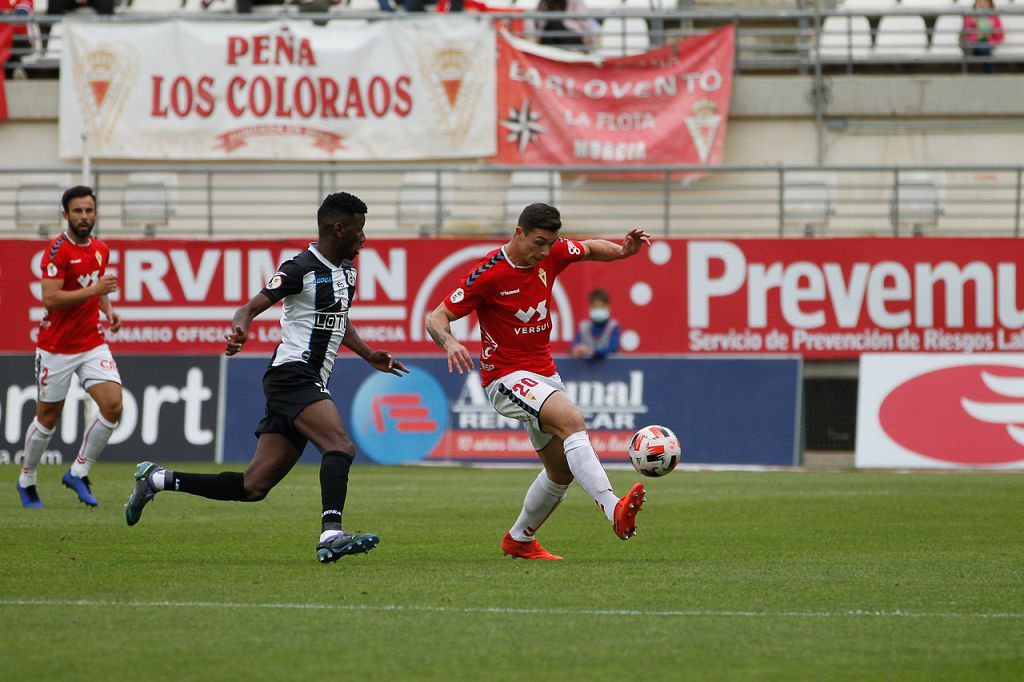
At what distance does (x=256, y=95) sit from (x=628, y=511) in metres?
17.1

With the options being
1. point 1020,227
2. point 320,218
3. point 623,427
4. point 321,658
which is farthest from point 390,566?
point 1020,227

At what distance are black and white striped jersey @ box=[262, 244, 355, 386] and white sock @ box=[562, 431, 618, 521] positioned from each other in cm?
158

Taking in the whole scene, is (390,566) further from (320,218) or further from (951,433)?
(951,433)

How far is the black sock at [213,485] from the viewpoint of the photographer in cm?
904

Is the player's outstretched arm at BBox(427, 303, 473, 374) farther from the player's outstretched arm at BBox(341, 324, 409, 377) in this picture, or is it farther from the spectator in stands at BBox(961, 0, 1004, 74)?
the spectator in stands at BBox(961, 0, 1004, 74)

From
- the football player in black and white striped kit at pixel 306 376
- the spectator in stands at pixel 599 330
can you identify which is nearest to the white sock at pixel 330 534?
the football player in black and white striped kit at pixel 306 376

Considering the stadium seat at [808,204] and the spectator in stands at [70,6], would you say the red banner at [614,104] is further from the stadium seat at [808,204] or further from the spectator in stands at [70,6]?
the spectator in stands at [70,6]

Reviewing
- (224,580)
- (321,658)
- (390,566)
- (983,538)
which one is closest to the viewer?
(321,658)

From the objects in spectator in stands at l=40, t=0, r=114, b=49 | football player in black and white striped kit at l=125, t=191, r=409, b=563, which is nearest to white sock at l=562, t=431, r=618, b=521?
football player in black and white striped kit at l=125, t=191, r=409, b=563

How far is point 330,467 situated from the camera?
28.7 ft

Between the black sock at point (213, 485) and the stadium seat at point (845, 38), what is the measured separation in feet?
58.5

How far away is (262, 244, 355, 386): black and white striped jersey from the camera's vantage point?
9.05 m

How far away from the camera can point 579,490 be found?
16.2 m

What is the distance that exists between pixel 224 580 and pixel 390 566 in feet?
Answer: 3.65
